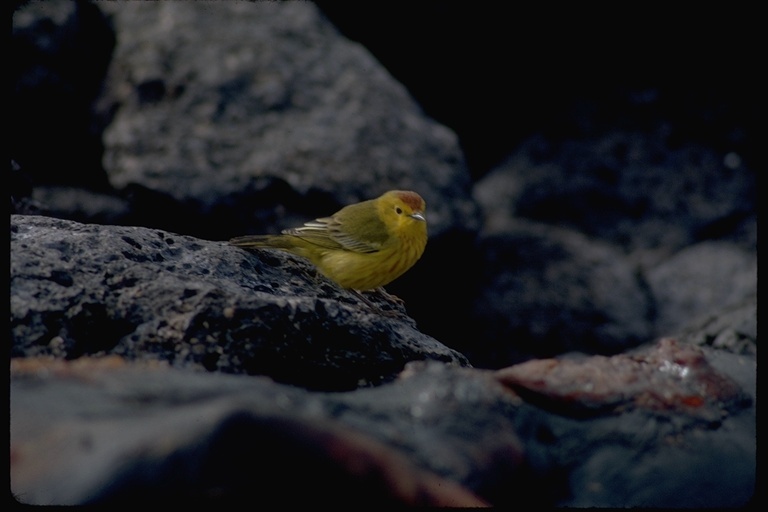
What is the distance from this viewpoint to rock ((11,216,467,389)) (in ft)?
9.59

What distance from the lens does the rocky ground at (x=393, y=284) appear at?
1.94m

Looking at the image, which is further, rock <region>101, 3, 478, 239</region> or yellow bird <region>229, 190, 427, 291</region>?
rock <region>101, 3, 478, 239</region>

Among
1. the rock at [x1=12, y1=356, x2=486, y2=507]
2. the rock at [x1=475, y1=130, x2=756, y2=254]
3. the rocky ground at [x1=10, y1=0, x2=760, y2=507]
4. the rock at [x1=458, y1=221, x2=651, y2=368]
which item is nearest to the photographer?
the rock at [x1=12, y1=356, x2=486, y2=507]

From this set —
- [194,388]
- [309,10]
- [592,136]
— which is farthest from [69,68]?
[194,388]

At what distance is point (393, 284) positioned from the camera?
24.9 feet

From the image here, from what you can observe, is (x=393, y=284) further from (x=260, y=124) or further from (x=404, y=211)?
(x=404, y=211)

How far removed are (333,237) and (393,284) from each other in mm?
2268

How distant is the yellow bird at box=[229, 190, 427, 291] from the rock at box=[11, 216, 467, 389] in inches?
61.1

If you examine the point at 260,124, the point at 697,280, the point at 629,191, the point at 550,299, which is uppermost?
the point at 629,191

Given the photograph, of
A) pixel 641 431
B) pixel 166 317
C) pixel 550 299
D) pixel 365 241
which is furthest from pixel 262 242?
pixel 550 299

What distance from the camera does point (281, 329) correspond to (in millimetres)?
3092

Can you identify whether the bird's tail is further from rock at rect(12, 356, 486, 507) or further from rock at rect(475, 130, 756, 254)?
rock at rect(475, 130, 756, 254)

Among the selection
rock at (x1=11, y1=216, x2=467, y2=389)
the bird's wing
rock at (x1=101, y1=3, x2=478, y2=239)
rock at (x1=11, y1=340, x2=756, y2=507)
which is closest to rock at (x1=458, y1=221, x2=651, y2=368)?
rock at (x1=101, y1=3, x2=478, y2=239)

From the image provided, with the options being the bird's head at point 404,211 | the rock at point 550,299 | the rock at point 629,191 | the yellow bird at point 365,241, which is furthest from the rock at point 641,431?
the rock at point 629,191
